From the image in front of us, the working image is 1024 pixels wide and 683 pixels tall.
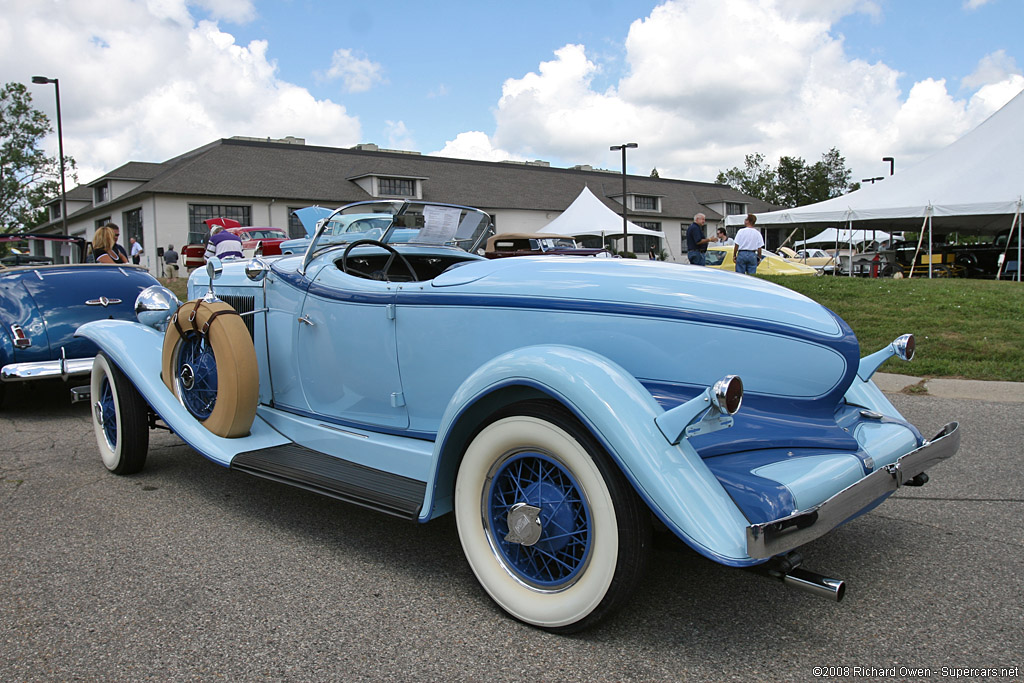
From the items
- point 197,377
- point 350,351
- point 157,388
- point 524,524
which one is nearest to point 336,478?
point 350,351

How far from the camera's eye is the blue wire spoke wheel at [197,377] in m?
3.73

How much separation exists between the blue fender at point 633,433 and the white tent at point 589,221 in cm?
2370

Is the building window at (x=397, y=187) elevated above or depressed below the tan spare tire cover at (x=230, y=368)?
above

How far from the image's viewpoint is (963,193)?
47.8ft

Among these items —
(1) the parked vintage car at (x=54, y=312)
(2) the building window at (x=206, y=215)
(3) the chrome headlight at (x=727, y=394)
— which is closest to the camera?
(3) the chrome headlight at (x=727, y=394)

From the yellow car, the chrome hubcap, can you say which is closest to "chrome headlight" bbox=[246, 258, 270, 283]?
the chrome hubcap

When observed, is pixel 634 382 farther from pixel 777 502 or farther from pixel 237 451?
pixel 237 451

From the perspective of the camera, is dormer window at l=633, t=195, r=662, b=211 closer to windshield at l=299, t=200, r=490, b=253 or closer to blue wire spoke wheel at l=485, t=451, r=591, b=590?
windshield at l=299, t=200, r=490, b=253

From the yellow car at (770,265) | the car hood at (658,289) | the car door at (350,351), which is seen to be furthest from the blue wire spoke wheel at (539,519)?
the yellow car at (770,265)

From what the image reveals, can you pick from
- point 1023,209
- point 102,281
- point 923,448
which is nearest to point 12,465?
point 102,281

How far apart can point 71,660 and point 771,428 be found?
2.34 m

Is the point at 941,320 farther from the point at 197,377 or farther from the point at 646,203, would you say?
the point at 646,203

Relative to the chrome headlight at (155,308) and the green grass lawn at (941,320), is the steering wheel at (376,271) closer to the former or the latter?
the chrome headlight at (155,308)

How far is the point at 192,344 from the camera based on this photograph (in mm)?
3859
